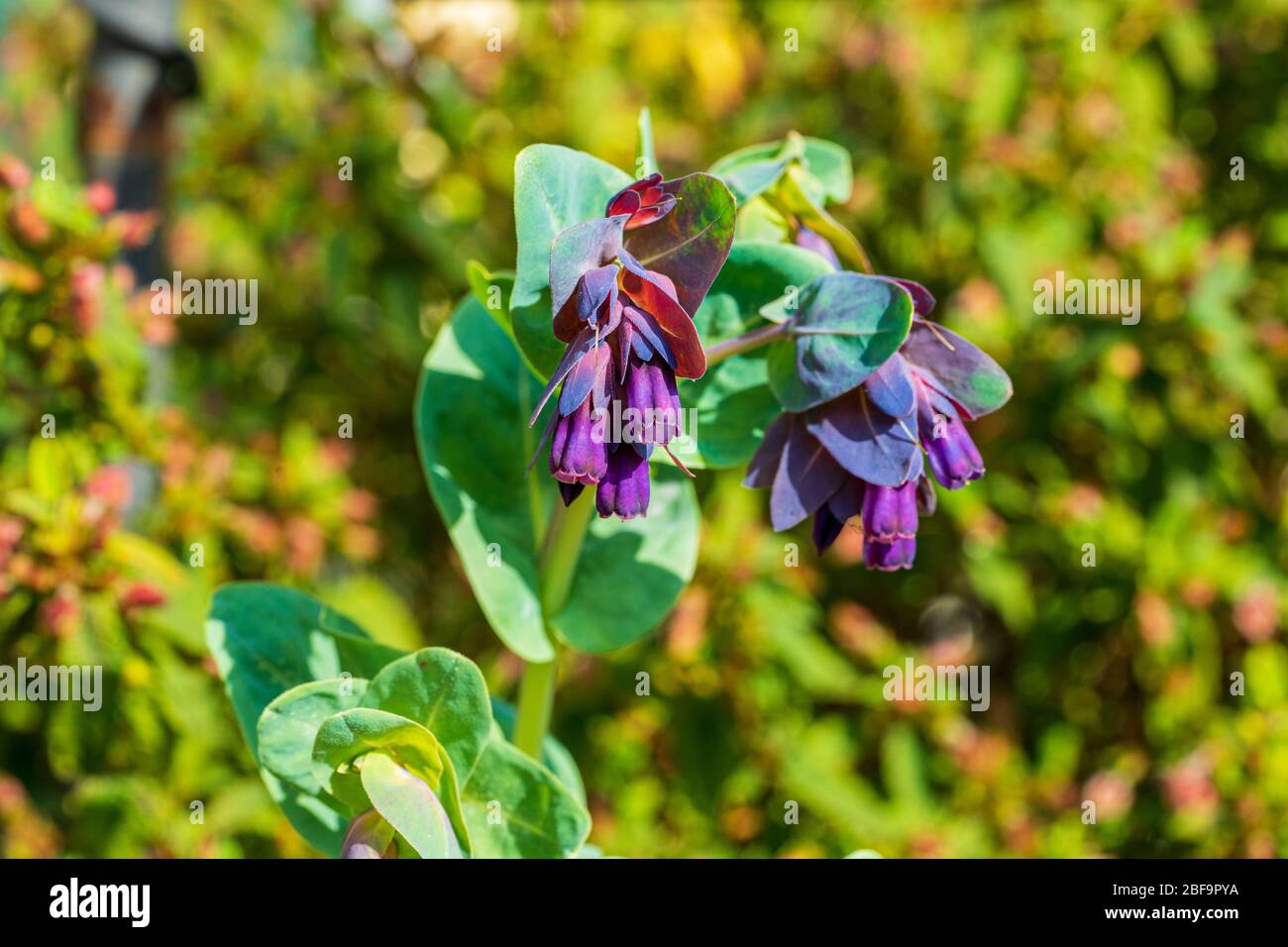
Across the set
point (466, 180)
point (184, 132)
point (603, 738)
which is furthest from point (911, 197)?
point (184, 132)

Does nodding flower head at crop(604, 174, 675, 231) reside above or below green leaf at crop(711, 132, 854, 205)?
below

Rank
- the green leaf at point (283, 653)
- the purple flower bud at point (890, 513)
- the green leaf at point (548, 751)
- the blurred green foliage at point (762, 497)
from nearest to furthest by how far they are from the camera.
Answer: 1. the purple flower bud at point (890, 513)
2. the green leaf at point (283, 653)
3. the green leaf at point (548, 751)
4. the blurred green foliage at point (762, 497)

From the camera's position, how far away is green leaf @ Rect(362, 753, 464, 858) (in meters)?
0.75

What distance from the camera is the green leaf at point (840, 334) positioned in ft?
2.57

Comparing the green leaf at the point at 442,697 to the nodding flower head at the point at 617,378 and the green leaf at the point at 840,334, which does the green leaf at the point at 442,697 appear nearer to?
the nodding flower head at the point at 617,378

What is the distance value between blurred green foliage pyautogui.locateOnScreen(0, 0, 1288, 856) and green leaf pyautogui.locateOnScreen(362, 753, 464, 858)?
0.88 meters

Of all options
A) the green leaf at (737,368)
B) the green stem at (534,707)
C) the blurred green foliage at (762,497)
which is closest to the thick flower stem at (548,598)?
the green stem at (534,707)

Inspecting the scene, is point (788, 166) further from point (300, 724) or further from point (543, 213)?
point (300, 724)

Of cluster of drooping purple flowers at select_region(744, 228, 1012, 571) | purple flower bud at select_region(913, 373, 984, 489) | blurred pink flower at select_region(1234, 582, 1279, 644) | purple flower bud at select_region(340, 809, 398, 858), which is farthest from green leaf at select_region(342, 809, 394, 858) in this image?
blurred pink flower at select_region(1234, 582, 1279, 644)

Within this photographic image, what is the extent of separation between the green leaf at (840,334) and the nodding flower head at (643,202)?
0.13 meters

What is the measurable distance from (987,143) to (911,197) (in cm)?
18

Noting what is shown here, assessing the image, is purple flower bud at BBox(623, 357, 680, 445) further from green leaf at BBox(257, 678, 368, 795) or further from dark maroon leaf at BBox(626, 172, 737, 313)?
green leaf at BBox(257, 678, 368, 795)
